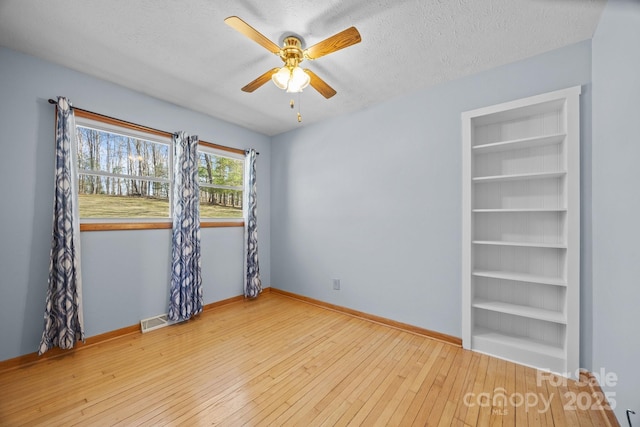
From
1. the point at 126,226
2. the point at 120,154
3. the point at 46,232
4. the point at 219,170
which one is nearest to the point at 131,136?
the point at 120,154

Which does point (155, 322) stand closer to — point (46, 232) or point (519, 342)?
point (46, 232)

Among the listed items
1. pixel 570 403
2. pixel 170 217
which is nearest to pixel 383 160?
pixel 570 403

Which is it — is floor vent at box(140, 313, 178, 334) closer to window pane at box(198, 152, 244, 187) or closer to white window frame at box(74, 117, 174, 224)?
white window frame at box(74, 117, 174, 224)

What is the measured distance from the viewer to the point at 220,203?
3.65 meters

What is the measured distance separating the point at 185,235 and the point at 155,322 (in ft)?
3.33

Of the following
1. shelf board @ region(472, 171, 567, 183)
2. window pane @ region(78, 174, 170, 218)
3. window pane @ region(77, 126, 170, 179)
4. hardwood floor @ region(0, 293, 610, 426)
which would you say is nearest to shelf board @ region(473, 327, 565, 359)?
hardwood floor @ region(0, 293, 610, 426)

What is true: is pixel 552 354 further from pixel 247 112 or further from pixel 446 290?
pixel 247 112

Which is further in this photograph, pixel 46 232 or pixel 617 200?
pixel 46 232

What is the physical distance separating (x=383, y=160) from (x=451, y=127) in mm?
769

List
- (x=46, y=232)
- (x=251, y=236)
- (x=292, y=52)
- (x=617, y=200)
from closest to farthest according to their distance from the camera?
1. (x=617, y=200)
2. (x=292, y=52)
3. (x=46, y=232)
4. (x=251, y=236)

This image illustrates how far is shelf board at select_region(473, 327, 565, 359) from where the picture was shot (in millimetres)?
2020

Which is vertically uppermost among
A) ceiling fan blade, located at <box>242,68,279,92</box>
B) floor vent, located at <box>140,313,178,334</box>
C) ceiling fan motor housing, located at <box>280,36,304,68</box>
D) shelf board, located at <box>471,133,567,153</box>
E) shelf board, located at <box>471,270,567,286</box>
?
ceiling fan motor housing, located at <box>280,36,304,68</box>

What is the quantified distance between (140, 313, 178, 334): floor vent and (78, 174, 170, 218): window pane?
3.83 ft

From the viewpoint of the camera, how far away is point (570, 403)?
1673 mm
